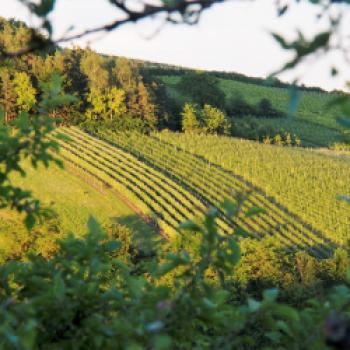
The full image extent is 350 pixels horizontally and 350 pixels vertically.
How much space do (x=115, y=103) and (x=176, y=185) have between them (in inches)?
859

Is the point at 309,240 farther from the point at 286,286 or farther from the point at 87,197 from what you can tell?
the point at 87,197

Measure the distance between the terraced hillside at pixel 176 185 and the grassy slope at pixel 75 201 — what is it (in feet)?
3.43

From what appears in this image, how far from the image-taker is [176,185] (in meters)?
42.9

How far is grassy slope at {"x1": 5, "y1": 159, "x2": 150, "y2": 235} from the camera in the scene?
38562 mm

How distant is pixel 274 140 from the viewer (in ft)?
249

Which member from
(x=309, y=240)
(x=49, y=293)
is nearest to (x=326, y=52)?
(x=49, y=293)

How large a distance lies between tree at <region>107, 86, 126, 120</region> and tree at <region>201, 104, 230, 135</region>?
37.1 ft

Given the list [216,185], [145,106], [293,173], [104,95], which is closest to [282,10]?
[216,185]

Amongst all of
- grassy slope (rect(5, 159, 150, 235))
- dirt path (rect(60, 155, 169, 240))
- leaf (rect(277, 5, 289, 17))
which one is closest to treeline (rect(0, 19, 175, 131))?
dirt path (rect(60, 155, 169, 240))

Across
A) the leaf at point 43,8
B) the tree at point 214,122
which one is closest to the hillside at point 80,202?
the tree at point 214,122

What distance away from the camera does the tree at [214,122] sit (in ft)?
235

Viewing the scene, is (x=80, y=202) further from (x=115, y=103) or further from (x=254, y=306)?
(x=254, y=306)

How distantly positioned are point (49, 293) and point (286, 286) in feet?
87.0

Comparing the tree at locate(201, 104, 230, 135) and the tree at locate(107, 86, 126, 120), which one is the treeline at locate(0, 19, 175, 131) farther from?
the tree at locate(201, 104, 230, 135)
